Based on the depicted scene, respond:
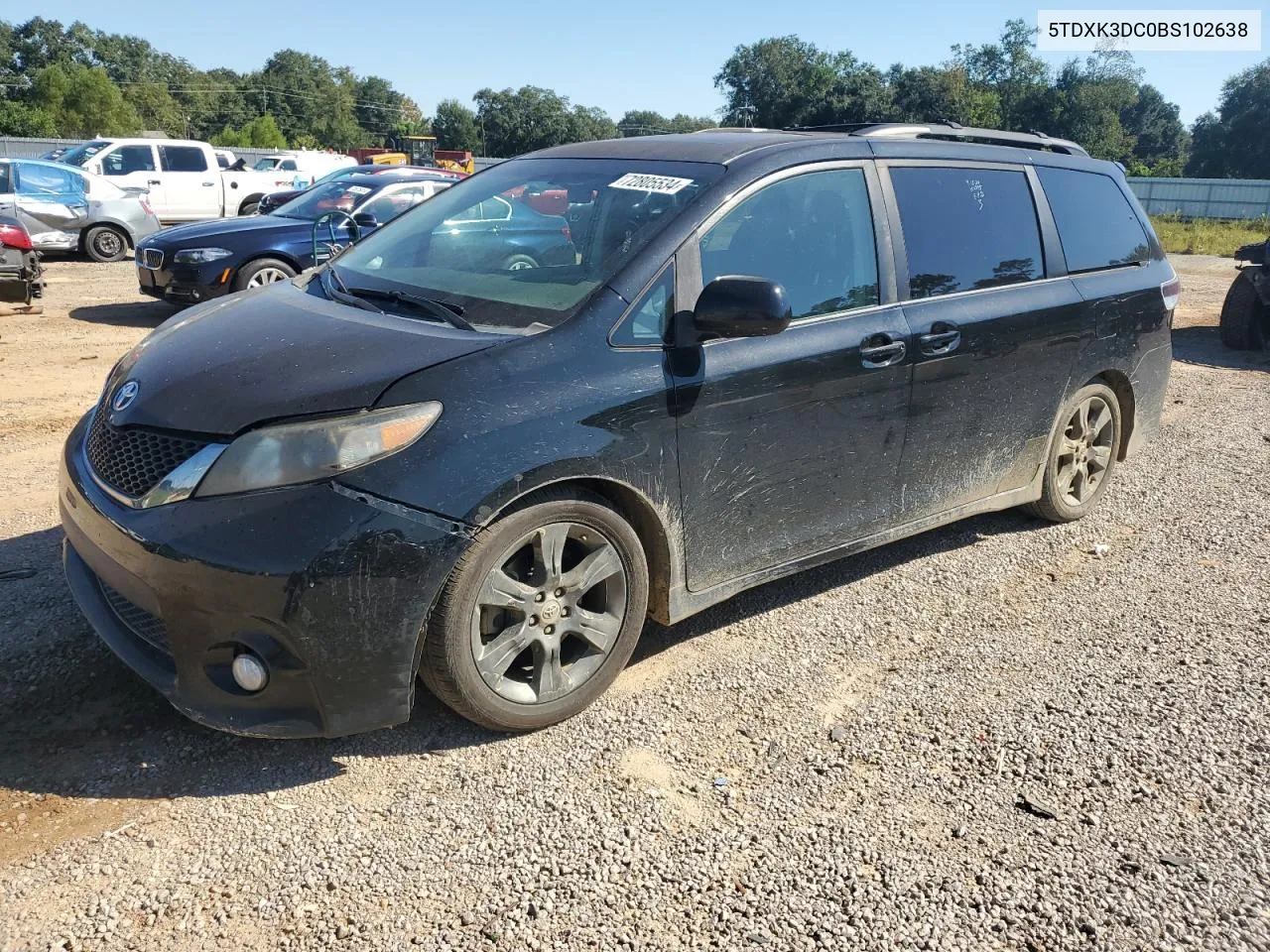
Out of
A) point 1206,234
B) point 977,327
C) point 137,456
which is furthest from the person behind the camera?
point 1206,234

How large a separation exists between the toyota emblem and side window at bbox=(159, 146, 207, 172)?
18573 mm

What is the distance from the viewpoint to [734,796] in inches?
117

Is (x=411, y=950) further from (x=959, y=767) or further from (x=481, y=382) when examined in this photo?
(x=959, y=767)

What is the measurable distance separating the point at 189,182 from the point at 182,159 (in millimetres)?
464

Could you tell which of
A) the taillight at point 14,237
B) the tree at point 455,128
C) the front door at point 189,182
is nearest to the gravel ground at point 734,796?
the taillight at point 14,237

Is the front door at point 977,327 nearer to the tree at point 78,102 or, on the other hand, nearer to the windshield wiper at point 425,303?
the windshield wiper at point 425,303

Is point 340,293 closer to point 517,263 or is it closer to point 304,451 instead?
point 517,263

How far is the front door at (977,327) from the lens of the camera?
4.05 m

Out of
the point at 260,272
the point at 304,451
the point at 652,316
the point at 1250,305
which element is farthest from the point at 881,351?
the point at 1250,305

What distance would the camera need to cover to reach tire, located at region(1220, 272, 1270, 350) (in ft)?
34.8

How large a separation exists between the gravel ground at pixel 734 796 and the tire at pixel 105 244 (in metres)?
13.1

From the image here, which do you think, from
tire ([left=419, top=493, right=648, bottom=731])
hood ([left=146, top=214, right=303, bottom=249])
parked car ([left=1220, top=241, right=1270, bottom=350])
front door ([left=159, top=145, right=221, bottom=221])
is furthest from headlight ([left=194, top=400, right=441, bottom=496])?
front door ([left=159, top=145, right=221, bottom=221])

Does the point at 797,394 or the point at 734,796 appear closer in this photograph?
the point at 734,796

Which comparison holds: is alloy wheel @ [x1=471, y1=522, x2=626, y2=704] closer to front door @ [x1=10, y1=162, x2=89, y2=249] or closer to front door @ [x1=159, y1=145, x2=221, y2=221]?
front door @ [x1=10, y1=162, x2=89, y2=249]
